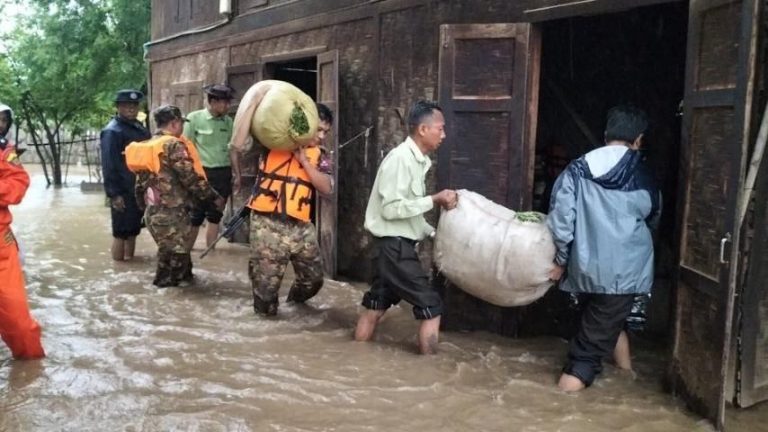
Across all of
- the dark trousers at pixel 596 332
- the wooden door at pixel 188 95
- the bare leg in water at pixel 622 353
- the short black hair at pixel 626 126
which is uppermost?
the wooden door at pixel 188 95

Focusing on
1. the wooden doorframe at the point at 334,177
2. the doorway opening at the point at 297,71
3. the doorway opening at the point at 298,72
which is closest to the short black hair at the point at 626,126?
the wooden doorframe at the point at 334,177

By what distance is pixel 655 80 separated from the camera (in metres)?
5.98

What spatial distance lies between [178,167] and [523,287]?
3.32 meters

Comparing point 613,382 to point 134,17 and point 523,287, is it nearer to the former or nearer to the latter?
point 523,287

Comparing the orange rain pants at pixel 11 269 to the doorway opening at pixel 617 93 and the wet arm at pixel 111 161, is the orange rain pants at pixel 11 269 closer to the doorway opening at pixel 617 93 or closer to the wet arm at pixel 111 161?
the wet arm at pixel 111 161

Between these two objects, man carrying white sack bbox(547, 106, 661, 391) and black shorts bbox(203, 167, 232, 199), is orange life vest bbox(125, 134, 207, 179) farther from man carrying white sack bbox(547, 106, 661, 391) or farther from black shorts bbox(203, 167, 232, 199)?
man carrying white sack bbox(547, 106, 661, 391)

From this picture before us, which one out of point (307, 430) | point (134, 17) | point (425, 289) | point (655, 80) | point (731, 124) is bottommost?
point (307, 430)

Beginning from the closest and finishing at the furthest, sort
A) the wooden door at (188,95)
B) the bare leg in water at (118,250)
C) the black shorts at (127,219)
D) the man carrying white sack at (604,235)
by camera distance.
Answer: the man carrying white sack at (604,235)
the black shorts at (127,219)
the bare leg in water at (118,250)
the wooden door at (188,95)

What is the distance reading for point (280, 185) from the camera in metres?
5.04

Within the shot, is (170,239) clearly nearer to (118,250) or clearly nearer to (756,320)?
(118,250)

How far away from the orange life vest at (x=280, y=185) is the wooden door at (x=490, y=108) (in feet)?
3.41

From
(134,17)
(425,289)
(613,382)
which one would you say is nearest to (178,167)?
(425,289)

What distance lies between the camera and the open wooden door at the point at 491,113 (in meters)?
4.75

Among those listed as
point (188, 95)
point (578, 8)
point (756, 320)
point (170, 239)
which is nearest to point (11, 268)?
point (170, 239)
